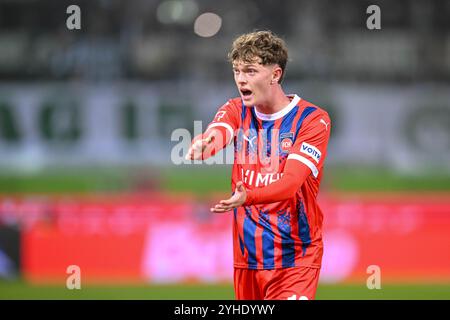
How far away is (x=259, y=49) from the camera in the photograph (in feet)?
15.7

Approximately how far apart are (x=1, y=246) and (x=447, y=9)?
1158 cm

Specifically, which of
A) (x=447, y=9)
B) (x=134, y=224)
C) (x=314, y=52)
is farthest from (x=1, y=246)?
(x=447, y=9)

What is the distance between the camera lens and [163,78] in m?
17.8

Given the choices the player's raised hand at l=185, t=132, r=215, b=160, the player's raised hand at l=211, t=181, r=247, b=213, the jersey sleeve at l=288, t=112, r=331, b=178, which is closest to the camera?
the player's raised hand at l=211, t=181, r=247, b=213

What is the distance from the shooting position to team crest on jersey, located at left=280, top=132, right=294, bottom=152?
4.88 m

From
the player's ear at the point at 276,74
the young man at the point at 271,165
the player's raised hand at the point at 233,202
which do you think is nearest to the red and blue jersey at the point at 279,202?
the young man at the point at 271,165

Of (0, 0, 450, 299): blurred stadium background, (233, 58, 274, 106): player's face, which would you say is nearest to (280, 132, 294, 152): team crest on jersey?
(233, 58, 274, 106): player's face

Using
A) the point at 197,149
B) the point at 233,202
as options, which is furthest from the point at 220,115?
the point at 233,202

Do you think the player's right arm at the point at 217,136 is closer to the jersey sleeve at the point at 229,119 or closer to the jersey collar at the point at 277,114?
the jersey sleeve at the point at 229,119

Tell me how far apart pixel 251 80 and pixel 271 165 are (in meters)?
0.51

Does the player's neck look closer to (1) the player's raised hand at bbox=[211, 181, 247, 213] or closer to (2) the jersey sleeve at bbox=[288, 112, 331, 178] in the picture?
(2) the jersey sleeve at bbox=[288, 112, 331, 178]

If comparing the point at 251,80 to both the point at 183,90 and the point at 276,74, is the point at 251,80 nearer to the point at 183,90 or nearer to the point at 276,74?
the point at 276,74

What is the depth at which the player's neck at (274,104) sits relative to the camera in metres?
4.89

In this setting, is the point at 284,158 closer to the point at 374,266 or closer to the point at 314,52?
the point at 374,266
